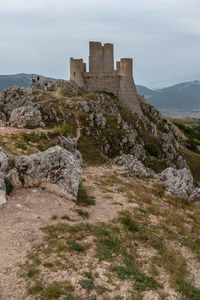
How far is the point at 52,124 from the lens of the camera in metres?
36.6

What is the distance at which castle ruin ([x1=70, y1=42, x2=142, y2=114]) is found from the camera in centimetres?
6200

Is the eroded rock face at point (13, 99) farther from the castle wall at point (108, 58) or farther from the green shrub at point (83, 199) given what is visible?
the green shrub at point (83, 199)

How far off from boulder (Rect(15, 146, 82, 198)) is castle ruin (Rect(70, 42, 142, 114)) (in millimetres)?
53134

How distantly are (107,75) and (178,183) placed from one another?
52114mm

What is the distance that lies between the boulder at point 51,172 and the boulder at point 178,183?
722 cm

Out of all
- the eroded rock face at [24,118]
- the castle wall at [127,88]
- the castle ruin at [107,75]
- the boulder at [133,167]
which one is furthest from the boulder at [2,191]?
the castle wall at [127,88]

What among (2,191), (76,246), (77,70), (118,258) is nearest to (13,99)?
(77,70)

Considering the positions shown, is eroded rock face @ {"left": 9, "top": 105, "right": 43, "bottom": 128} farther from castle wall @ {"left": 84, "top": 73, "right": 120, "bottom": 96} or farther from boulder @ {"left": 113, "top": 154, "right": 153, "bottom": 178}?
castle wall @ {"left": 84, "top": 73, "right": 120, "bottom": 96}

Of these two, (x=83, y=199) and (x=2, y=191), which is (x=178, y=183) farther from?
(x=2, y=191)

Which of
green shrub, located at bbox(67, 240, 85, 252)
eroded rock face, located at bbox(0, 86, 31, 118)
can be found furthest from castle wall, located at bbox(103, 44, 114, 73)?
green shrub, located at bbox(67, 240, 85, 252)

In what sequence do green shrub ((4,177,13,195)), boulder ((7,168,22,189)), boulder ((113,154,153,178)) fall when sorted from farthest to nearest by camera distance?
1. boulder ((113,154,153,178))
2. boulder ((7,168,22,189))
3. green shrub ((4,177,13,195))

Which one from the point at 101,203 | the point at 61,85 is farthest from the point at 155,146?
the point at 101,203

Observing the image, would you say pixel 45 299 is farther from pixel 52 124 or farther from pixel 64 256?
pixel 52 124

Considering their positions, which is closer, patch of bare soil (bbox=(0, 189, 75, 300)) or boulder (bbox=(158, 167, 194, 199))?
patch of bare soil (bbox=(0, 189, 75, 300))
